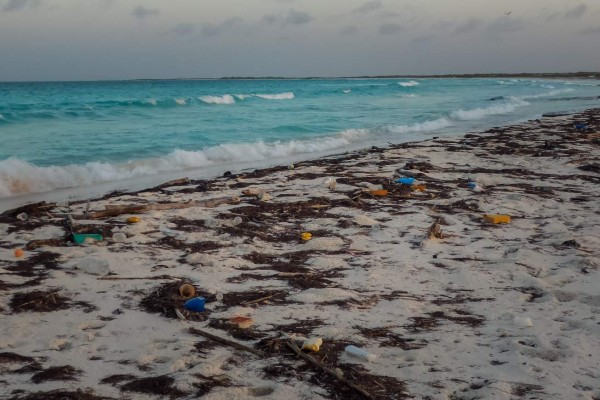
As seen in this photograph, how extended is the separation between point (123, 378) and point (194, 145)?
464 inches

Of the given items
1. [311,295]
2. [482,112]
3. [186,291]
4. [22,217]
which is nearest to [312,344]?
[311,295]

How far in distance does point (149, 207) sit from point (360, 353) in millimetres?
4278

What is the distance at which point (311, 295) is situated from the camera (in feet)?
13.3

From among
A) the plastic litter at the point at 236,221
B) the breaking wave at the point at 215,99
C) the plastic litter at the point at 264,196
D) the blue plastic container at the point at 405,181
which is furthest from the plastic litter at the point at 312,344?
the breaking wave at the point at 215,99

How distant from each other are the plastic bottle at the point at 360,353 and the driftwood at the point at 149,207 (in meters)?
4.10

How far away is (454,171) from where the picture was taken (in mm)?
9328

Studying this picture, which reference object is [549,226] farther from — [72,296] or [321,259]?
[72,296]

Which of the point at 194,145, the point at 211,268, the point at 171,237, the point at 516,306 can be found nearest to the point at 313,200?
the point at 171,237

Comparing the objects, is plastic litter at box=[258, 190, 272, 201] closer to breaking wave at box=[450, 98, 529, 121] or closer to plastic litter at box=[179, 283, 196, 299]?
plastic litter at box=[179, 283, 196, 299]

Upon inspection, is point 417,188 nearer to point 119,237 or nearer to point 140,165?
point 119,237

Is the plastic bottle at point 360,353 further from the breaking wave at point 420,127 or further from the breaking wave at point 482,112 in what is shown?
the breaking wave at point 482,112

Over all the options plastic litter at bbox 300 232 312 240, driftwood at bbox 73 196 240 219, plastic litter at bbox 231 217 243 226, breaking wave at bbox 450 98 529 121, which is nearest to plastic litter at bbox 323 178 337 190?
driftwood at bbox 73 196 240 219

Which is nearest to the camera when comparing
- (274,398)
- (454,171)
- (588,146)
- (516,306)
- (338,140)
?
(274,398)

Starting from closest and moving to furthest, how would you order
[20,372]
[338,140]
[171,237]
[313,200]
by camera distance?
[20,372]
[171,237]
[313,200]
[338,140]
